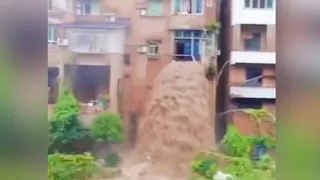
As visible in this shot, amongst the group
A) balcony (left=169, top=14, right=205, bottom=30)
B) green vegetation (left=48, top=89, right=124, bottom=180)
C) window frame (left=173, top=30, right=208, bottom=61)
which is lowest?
green vegetation (left=48, top=89, right=124, bottom=180)

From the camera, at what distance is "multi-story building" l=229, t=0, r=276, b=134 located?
110 cm

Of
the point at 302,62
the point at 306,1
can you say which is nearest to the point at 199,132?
the point at 302,62

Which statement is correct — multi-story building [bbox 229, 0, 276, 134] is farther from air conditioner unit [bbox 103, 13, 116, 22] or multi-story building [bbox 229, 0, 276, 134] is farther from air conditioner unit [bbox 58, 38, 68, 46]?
air conditioner unit [bbox 58, 38, 68, 46]

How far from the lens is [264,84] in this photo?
110cm

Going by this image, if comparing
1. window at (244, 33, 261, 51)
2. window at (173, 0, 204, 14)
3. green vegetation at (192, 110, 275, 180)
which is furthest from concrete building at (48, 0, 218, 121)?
green vegetation at (192, 110, 275, 180)

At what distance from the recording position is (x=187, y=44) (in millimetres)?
1141

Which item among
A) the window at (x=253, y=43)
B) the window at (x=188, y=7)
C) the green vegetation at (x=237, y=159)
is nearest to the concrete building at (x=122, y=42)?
the window at (x=188, y=7)

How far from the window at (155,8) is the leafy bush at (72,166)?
42 centimetres

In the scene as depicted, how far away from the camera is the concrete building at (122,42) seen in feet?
3.65

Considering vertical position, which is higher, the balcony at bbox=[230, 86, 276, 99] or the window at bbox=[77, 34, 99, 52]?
the window at bbox=[77, 34, 99, 52]

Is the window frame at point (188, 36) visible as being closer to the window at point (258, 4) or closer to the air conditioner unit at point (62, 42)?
the window at point (258, 4)

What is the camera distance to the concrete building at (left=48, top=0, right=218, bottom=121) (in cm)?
111

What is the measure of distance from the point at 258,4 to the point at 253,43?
103 mm

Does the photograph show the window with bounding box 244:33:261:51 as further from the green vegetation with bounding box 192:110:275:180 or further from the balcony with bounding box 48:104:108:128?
the balcony with bounding box 48:104:108:128
